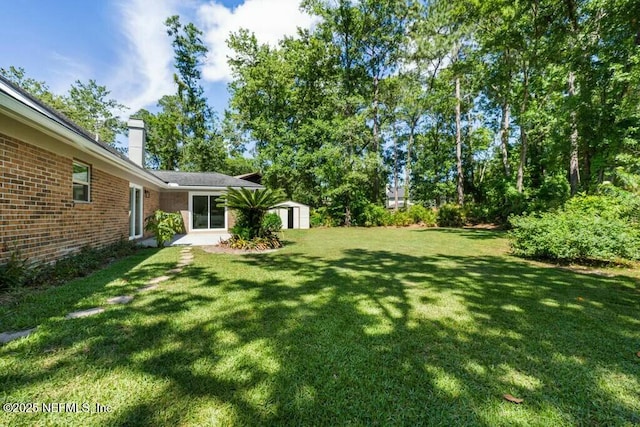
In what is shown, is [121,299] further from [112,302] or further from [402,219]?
[402,219]

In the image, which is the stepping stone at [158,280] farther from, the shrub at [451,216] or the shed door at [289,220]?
the shrub at [451,216]

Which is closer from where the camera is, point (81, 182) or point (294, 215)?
point (81, 182)

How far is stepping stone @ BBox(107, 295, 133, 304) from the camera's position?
11.0 ft

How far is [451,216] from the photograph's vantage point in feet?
59.2

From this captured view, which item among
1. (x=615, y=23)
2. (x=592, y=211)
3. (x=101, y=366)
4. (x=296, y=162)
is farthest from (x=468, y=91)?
(x=101, y=366)

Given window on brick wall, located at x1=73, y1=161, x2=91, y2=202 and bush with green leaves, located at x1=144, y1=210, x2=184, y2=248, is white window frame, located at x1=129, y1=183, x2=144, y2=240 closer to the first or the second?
bush with green leaves, located at x1=144, y1=210, x2=184, y2=248

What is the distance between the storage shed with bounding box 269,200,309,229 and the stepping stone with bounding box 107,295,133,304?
1453cm

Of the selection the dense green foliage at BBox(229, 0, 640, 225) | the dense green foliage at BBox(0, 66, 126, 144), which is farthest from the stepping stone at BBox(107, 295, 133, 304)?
the dense green foliage at BBox(0, 66, 126, 144)

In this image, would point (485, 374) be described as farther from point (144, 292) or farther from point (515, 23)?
point (515, 23)

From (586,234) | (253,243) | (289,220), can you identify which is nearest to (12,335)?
(253,243)

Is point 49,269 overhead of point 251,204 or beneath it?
beneath

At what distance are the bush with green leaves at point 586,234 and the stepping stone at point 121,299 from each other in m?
8.41

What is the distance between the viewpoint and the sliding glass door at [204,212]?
1291 cm

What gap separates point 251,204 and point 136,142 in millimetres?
7661
